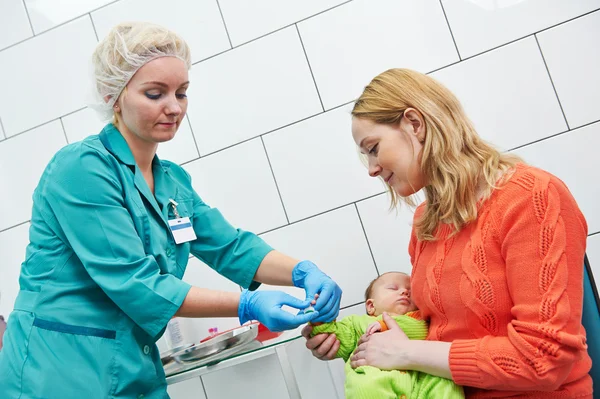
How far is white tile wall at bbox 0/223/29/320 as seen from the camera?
2361 mm

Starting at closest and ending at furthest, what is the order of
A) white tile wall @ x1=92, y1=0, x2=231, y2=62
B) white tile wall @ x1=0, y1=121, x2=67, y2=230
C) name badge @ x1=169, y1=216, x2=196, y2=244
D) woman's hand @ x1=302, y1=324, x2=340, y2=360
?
woman's hand @ x1=302, y1=324, x2=340, y2=360
name badge @ x1=169, y1=216, x2=196, y2=244
white tile wall @ x1=92, y1=0, x2=231, y2=62
white tile wall @ x1=0, y1=121, x2=67, y2=230

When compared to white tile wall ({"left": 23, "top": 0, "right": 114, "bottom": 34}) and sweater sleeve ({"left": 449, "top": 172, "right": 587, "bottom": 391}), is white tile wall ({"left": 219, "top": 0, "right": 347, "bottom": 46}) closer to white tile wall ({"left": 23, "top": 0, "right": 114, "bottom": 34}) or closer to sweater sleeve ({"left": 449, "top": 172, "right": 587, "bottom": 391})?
white tile wall ({"left": 23, "top": 0, "right": 114, "bottom": 34})

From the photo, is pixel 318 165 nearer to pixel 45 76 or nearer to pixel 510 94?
pixel 510 94

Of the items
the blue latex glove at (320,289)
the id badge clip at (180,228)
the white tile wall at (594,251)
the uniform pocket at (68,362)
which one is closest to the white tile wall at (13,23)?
the id badge clip at (180,228)

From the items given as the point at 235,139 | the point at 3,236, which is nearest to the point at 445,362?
the point at 235,139

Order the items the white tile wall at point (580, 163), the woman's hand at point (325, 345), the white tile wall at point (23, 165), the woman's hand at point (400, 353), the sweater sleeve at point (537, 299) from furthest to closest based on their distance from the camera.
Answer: the white tile wall at point (23, 165) → the white tile wall at point (580, 163) → the woman's hand at point (325, 345) → the woman's hand at point (400, 353) → the sweater sleeve at point (537, 299)

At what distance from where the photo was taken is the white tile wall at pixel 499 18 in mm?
2041

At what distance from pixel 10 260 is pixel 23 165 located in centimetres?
37

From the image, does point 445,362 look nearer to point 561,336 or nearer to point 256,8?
point 561,336

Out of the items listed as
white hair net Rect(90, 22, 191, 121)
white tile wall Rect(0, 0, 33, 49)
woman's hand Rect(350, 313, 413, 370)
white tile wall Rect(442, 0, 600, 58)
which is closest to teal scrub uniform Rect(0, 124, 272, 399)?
white hair net Rect(90, 22, 191, 121)

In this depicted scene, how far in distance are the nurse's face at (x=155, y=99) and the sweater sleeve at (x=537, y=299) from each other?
0.87 m

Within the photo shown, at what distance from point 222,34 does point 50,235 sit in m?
1.06

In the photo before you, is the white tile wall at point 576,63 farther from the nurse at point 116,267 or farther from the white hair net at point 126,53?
the white hair net at point 126,53

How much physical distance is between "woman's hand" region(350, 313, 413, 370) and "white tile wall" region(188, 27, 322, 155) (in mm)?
980
